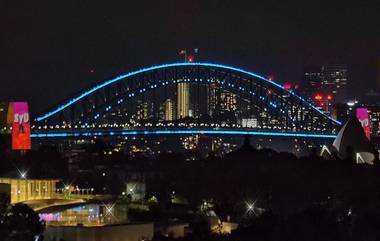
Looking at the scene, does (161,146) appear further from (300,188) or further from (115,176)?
(300,188)

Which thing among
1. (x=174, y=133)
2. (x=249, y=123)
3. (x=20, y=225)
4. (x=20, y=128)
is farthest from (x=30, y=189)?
(x=249, y=123)

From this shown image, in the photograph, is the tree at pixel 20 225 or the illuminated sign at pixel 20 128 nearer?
the tree at pixel 20 225

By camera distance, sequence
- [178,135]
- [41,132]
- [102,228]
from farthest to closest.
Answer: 1. [178,135]
2. [41,132]
3. [102,228]

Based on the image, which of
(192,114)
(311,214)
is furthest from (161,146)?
(311,214)

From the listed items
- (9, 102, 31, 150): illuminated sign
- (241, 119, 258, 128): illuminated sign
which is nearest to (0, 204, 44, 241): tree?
(9, 102, 31, 150): illuminated sign

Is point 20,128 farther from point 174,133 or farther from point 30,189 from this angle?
point 30,189

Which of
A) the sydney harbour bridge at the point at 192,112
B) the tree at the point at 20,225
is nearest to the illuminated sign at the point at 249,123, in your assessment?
the sydney harbour bridge at the point at 192,112

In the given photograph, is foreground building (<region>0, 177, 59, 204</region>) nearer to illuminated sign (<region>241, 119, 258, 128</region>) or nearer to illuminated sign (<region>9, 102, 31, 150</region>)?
illuminated sign (<region>9, 102, 31, 150</region>)

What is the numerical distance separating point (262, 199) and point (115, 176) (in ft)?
42.6

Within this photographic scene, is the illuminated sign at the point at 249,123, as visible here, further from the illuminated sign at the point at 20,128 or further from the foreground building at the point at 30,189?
the foreground building at the point at 30,189

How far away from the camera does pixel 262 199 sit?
44.6m

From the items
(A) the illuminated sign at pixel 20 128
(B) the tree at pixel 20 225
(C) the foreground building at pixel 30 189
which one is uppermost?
(A) the illuminated sign at pixel 20 128

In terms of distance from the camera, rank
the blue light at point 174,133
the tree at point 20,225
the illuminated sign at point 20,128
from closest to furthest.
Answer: the tree at point 20,225
the illuminated sign at point 20,128
the blue light at point 174,133

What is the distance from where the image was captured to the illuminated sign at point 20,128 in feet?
223
